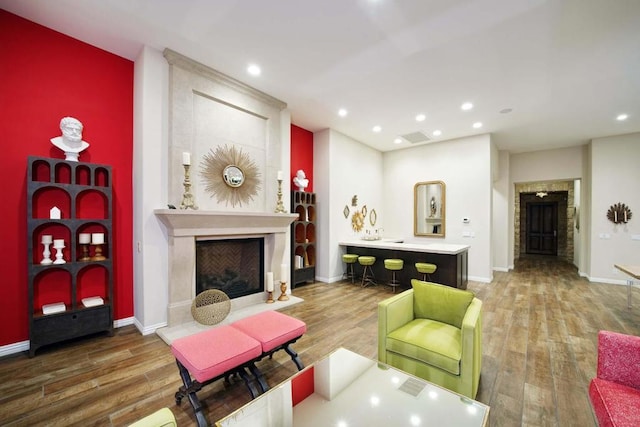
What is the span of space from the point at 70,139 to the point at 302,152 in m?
3.81

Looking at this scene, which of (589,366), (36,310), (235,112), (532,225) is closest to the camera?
(589,366)

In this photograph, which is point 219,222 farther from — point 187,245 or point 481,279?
point 481,279

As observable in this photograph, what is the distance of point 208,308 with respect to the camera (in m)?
3.25

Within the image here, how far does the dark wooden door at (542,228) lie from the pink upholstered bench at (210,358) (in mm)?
13113

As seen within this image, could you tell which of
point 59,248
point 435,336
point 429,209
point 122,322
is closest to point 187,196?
point 59,248

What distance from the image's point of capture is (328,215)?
19.0 feet

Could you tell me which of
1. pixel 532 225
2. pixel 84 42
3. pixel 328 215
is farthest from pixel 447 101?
pixel 532 225

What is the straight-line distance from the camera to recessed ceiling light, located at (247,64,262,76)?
356 centimetres

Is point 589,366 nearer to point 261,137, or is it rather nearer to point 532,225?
point 261,137

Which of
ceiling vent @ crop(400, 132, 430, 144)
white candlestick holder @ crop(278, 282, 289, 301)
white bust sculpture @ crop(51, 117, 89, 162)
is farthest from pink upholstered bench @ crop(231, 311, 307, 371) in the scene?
ceiling vent @ crop(400, 132, 430, 144)

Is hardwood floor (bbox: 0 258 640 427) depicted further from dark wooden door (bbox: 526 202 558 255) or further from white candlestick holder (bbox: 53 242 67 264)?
dark wooden door (bbox: 526 202 558 255)

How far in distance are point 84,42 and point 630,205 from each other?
10086 mm

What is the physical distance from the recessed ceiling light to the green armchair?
10.9ft

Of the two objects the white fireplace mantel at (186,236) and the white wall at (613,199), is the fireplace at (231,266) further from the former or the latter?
the white wall at (613,199)
